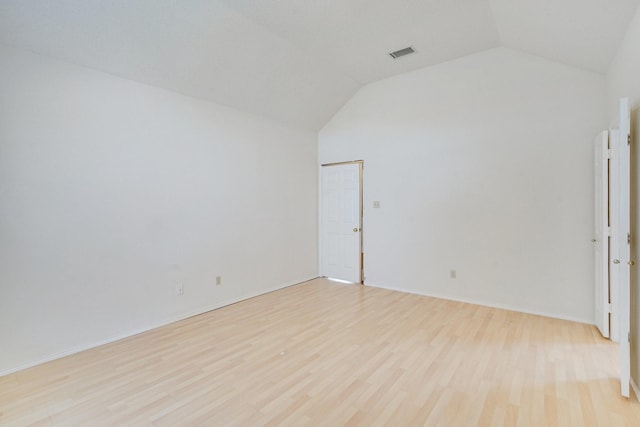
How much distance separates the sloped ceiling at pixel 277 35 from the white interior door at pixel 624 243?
91cm

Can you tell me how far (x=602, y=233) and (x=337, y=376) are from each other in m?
2.94

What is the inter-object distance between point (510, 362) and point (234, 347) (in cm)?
245

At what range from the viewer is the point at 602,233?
3.04m

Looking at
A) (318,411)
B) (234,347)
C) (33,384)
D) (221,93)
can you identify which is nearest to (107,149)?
(221,93)

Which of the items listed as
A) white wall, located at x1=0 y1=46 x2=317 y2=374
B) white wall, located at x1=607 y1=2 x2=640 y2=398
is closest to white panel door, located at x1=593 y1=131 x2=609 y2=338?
white wall, located at x1=607 y1=2 x2=640 y2=398

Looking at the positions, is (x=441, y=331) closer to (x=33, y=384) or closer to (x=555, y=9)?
(x=555, y=9)

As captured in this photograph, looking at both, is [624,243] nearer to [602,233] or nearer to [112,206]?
[602,233]

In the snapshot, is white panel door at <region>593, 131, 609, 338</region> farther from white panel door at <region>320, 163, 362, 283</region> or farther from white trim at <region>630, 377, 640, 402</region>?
white panel door at <region>320, 163, 362, 283</region>

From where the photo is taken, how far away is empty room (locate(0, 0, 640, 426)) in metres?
2.21

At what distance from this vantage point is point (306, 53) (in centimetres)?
395

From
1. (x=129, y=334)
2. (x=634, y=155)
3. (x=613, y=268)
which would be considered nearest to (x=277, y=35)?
(x=634, y=155)

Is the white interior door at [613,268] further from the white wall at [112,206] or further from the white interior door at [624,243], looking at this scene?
the white wall at [112,206]

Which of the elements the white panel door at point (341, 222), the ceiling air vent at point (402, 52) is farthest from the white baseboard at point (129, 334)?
the ceiling air vent at point (402, 52)

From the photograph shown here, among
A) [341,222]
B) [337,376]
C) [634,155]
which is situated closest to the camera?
[634,155]
